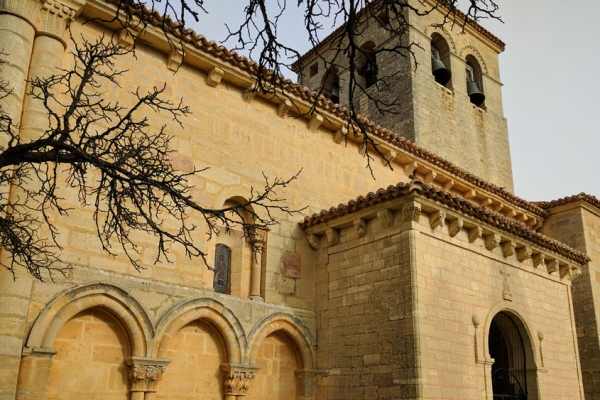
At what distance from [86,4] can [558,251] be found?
342 inches

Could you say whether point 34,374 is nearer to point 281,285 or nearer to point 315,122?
point 281,285

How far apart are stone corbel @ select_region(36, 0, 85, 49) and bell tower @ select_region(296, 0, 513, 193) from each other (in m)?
8.98

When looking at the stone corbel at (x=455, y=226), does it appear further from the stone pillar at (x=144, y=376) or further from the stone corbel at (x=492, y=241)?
the stone pillar at (x=144, y=376)

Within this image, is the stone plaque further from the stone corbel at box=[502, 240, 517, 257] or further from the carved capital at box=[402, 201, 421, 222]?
the stone corbel at box=[502, 240, 517, 257]

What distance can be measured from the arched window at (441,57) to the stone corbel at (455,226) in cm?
970

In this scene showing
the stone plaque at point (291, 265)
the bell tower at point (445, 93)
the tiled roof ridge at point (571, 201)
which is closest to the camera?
the stone plaque at point (291, 265)

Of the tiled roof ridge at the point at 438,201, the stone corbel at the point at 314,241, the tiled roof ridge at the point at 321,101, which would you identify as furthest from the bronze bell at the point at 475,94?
the stone corbel at the point at 314,241

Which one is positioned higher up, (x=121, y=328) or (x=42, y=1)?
(x=42, y=1)

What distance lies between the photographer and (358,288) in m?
8.63

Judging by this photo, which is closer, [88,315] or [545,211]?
[88,315]

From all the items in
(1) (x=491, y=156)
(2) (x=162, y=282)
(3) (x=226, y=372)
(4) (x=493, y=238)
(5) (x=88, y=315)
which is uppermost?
(1) (x=491, y=156)

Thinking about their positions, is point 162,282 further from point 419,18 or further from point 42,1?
point 419,18

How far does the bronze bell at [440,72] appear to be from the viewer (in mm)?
16656

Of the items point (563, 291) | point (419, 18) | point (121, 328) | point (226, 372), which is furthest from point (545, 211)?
point (121, 328)
